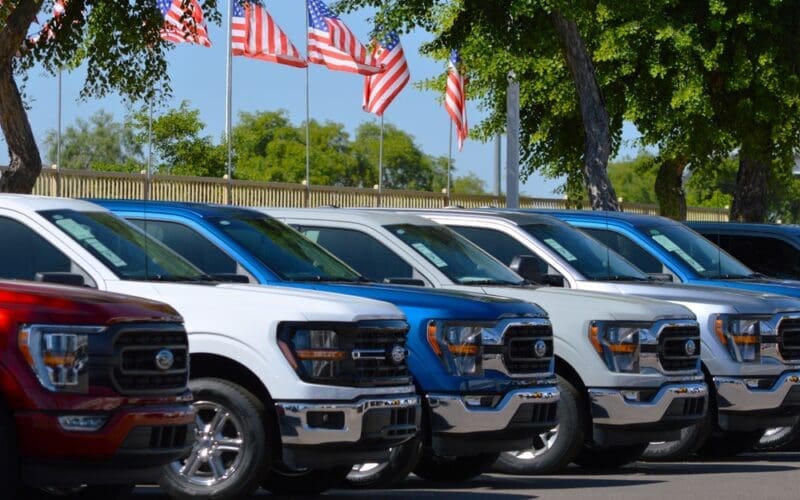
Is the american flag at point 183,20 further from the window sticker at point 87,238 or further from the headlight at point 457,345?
the window sticker at point 87,238

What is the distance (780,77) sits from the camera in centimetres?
3531

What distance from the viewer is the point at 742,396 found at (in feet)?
51.6

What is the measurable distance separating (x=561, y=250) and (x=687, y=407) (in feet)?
7.05

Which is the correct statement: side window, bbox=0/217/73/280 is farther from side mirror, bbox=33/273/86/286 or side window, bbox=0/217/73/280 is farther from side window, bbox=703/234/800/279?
side window, bbox=703/234/800/279

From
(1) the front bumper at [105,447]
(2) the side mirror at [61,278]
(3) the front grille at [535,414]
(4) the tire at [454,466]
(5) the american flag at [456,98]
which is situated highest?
(5) the american flag at [456,98]

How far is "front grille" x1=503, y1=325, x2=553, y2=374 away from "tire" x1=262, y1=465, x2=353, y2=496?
1370 mm

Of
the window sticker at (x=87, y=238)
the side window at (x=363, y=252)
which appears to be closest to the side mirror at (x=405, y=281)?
the side window at (x=363, y=252)

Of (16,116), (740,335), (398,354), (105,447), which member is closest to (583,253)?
(740,335)

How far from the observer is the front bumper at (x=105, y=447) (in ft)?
29.3

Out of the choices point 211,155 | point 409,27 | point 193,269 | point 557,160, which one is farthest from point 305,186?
point 193,269

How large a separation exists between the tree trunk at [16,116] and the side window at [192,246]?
8408 millimetres

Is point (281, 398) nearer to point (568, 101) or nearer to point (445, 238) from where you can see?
point (445, 238)

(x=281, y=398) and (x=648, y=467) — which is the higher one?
(x=281, y=398)

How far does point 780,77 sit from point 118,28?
52.0ft
